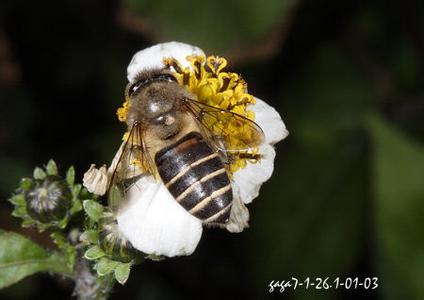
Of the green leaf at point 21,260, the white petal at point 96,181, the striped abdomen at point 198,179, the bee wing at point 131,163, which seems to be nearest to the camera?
the striped abdomen at point 198,179

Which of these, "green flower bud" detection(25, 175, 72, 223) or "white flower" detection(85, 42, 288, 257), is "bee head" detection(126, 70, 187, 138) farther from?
"green flower bud" detection(25, 175, 72, 223)

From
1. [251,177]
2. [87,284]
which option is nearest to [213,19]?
[251,177]

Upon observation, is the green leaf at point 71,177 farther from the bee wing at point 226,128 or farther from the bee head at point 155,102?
the bee wing at point 226,128

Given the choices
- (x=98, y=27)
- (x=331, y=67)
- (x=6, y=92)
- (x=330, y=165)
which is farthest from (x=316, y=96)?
(x=6, y=92)

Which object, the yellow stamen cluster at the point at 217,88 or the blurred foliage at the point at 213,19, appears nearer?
the yellow stamen cluster at the point at 217,88

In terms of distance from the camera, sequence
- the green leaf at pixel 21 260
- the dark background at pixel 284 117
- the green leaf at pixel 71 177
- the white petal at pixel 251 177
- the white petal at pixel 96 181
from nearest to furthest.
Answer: the white petal at pixel 96 181 → the white petal at pixel 251 177 → the green leaf at pixel 21 260 → the green leaf at pixel 71 177 → the dark background at pixel 284 117

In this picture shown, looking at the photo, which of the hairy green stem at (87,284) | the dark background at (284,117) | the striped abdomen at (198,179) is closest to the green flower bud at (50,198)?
the hairy green stem at (87,284)

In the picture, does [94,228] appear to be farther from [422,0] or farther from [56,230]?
[422,0]
